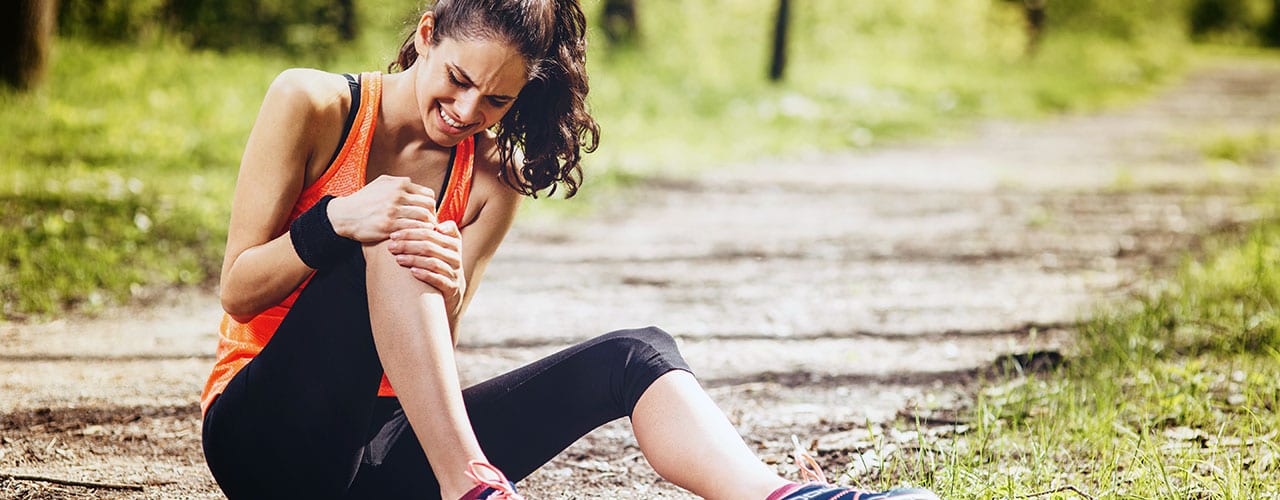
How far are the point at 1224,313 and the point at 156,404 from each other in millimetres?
3486

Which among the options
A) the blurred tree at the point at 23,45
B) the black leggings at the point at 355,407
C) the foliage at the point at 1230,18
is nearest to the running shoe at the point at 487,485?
the black leggings at the point at 355,407

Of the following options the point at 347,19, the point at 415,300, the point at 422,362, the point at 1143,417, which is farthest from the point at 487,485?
the point at 347,19

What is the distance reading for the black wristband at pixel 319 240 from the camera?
1940 mm

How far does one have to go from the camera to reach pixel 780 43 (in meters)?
13.2

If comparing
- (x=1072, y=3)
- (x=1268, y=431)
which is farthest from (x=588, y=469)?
(x=1072, y=3)

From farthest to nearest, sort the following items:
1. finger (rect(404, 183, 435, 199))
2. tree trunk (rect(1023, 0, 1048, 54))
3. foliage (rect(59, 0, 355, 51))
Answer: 1. tree trunk (rect(1023, 0, 1048, 54))
2. foliage (rect(59, 0, 355, 51))
3. finger (rect(404, 183, 435, 199))

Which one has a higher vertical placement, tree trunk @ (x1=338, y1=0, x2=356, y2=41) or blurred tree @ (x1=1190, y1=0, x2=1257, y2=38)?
blurred tree @ (x1=1190, y1=0, x2=1257, y2=38)

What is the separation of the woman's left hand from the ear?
40 centimetres

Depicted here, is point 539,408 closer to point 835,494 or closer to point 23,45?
point 835,494

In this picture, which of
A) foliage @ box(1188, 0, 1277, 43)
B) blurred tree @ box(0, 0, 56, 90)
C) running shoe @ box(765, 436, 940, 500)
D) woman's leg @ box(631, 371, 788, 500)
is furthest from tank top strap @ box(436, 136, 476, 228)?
foliage @ box(1188, 0, 1277, 43)

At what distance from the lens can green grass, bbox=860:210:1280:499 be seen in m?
2.40

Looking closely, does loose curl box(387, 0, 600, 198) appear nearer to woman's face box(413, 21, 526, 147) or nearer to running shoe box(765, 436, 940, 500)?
woman's face box(413, 21, 526, 147)

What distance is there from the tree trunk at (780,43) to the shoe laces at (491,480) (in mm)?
11686

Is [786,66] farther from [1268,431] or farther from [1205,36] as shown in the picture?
[1205,36]
